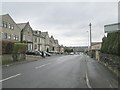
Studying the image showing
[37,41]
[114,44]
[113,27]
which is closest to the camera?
[113,27]

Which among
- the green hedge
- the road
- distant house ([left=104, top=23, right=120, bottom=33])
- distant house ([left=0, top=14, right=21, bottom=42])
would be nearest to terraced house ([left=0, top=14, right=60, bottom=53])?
distant house ([left=0, top=14, right=21, bottom=42])

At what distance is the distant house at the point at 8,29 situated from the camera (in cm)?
5002

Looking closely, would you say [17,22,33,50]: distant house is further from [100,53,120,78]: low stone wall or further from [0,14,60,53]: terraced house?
[100,53,120,78]: low stone wall

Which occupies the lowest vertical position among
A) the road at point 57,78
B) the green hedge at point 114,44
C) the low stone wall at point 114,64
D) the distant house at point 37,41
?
the road at point 57,78

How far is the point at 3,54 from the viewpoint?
27.1 metres

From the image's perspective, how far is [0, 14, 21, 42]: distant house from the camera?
164 ft

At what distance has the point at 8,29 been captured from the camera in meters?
52.5

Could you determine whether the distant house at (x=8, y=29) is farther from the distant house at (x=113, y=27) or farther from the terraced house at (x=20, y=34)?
the distant house at (x=113, y=27)

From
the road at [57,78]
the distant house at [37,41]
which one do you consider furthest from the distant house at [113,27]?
the distant house at [37,41]

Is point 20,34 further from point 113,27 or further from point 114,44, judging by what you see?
point 113,27

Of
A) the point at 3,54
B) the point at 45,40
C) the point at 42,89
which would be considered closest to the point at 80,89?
the point at 42,89

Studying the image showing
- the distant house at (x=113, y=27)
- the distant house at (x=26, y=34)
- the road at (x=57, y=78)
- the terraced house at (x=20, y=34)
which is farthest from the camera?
the distant house at (x=26, y=34)

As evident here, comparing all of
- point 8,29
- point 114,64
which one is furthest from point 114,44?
point 8,29

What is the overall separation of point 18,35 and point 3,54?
3216 cm
